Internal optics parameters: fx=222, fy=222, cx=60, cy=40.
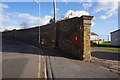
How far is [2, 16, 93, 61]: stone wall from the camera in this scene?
53.7 feet

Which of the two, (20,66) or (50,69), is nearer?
(50,69)

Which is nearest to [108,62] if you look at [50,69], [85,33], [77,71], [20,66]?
[85,33]

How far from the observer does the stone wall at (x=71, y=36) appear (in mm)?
16375

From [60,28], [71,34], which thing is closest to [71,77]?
[71,34]

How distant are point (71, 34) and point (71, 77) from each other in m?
9.75

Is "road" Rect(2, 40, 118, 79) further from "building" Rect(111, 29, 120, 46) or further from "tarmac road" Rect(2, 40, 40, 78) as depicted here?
"building" Rect(111, 29, 120, 46)

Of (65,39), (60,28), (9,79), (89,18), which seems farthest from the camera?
(60,28)

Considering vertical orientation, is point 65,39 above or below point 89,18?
below

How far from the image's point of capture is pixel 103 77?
32.9 ft

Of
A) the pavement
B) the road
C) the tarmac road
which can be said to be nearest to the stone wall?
the pavement

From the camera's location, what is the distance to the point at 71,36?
1936 cm

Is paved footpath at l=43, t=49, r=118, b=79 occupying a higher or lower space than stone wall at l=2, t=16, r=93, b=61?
lower

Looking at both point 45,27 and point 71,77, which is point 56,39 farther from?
point 71,77

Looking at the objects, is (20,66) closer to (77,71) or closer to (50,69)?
(50,69)
